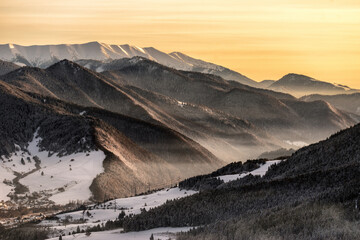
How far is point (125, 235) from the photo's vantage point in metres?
30.2

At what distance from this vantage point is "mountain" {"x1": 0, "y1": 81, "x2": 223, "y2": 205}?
122562 mm

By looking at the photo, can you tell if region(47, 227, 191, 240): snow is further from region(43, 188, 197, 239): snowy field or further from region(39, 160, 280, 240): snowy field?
region(43, 188, 197, 239): snowy field

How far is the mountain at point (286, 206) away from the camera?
25.0 metres

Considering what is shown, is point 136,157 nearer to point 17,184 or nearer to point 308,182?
point 17,184

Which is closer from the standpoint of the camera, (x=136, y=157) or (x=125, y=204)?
(x=125, y=204)

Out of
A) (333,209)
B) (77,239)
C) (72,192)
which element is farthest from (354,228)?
(72,192)

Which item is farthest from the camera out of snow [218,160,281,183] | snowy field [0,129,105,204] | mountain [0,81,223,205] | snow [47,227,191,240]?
mountain [0,81,223,205]

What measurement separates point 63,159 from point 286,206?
4769 inches

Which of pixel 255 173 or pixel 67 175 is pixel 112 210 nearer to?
pixel 255 173

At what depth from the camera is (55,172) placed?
434ft

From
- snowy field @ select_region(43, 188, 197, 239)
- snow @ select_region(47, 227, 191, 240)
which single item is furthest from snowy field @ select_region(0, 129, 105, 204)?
snow @ select_region(47, 227, 191, 240)

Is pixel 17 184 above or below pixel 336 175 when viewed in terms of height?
above

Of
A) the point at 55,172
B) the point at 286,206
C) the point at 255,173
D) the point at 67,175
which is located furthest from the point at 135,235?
→ the point at 55,172

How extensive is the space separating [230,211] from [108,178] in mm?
100664
